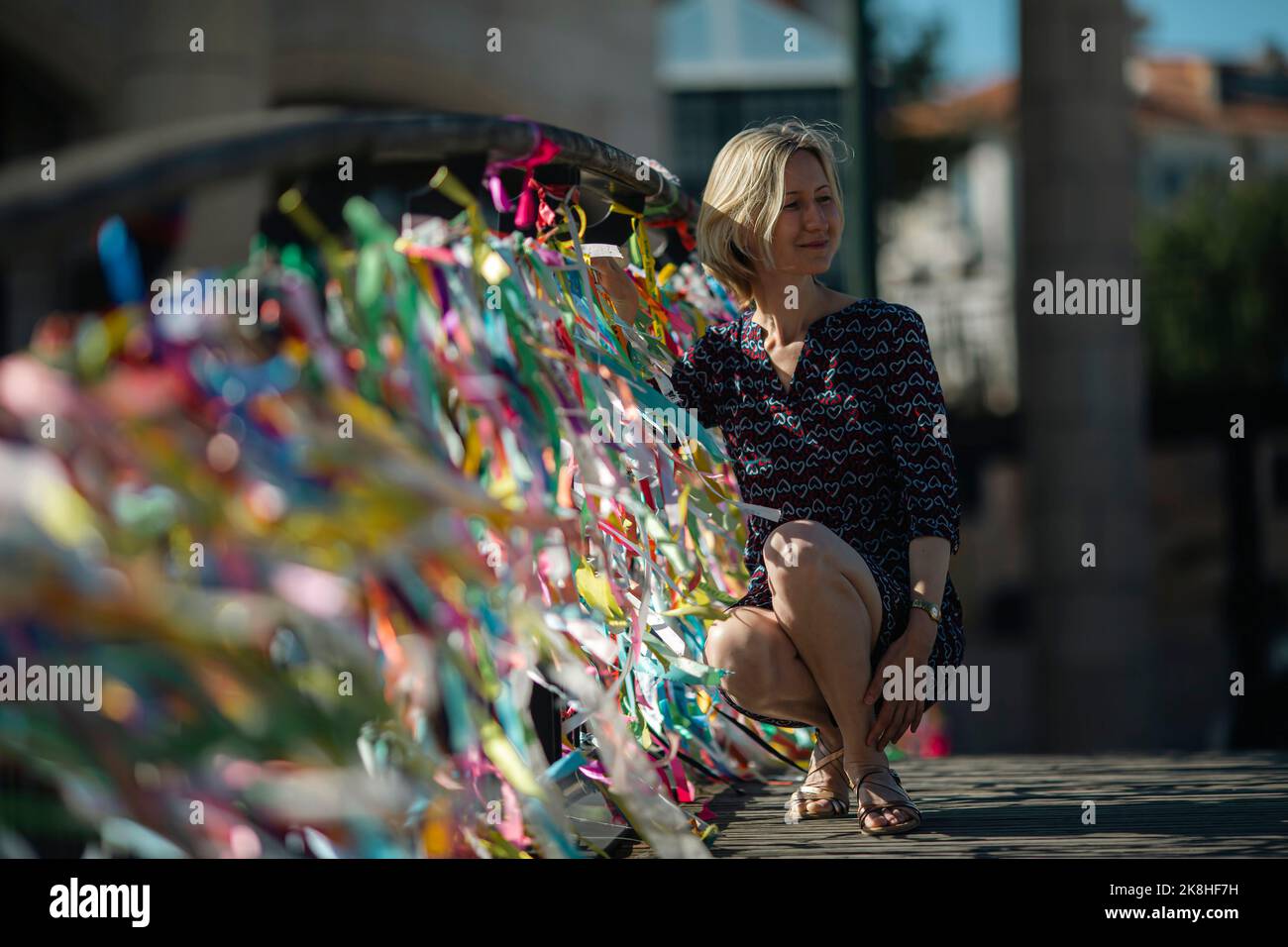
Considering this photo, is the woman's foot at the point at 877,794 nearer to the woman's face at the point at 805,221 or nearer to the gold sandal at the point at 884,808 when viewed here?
the gold sandal at the point at 884,808

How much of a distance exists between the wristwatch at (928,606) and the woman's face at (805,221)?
0.66m

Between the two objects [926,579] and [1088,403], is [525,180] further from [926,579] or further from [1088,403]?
Answer: [1088,403]

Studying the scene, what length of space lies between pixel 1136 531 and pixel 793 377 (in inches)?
412

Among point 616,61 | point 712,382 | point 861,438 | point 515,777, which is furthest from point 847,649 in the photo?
point 616,61

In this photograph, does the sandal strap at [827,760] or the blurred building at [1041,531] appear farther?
the blurred building at [1041,531]

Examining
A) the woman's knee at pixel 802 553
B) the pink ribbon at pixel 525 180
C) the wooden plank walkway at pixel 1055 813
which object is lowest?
the wooden plank walkway at pixel 1055 813

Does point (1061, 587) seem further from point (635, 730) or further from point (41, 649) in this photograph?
point (41, 649)

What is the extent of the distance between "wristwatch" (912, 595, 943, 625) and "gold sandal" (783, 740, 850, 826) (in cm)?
34

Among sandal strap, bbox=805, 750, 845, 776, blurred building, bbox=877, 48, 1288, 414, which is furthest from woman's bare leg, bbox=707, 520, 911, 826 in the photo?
blurred building, bbox=877, 48, 1288, 414

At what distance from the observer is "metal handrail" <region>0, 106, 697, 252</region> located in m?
1.34

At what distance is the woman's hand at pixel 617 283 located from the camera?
3.06 m

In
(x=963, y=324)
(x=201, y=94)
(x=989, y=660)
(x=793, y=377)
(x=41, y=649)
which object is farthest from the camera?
(x=989, y=660)

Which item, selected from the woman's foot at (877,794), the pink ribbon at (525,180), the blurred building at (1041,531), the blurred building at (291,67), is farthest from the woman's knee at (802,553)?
the blurred building at (1041,531)

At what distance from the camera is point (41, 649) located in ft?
4.63
